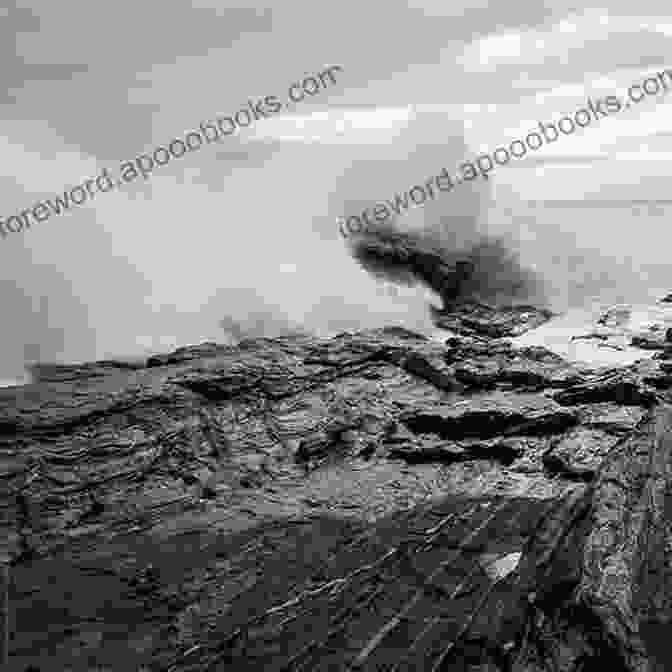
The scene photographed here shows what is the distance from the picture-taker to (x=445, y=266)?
2516 cm

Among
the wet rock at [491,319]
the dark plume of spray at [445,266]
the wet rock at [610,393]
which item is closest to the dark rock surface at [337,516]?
the wet rock at [610,393]

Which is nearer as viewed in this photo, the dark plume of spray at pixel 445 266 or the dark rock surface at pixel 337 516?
the dark rock surface at pixel 337 516

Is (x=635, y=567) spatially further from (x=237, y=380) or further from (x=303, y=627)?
(x=237, y=380)

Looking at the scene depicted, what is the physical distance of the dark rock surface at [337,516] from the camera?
4.45m

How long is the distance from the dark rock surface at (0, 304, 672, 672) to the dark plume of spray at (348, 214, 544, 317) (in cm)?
1242

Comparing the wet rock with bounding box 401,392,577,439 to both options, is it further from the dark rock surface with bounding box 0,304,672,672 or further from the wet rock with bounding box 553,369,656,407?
the wet rock with bounding box 553,369,656,407

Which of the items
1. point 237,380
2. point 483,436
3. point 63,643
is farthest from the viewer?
point 237,380

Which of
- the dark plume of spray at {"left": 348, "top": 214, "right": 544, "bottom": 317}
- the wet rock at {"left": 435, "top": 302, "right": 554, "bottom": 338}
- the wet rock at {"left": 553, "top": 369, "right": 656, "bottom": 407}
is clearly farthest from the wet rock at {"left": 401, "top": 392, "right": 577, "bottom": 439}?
the dark plume of spray at {"left": 348, "top": 214, "right": 544, "bottom": 317}

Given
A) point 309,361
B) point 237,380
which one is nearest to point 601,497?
point 237,380

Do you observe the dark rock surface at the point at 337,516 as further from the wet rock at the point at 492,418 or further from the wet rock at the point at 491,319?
the wet rock at the point at 491,319

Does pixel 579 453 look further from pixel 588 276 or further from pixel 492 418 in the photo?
pixel 588 276

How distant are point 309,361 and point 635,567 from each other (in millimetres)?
7934

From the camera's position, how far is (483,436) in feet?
30.1

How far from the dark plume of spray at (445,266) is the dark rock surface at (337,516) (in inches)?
489
